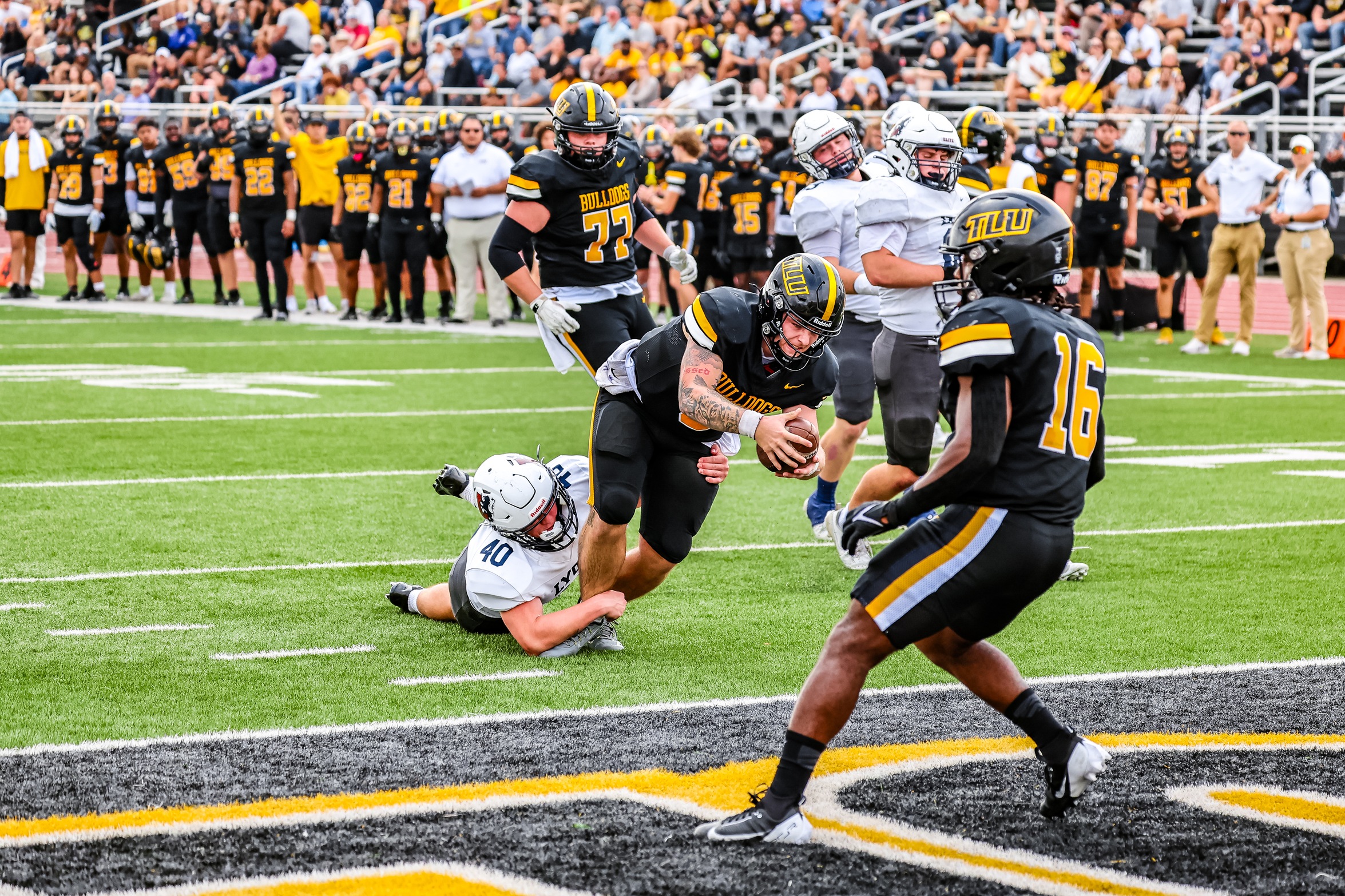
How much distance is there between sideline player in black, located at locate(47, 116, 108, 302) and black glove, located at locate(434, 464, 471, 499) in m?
15.7

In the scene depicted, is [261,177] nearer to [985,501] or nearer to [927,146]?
[927,146]

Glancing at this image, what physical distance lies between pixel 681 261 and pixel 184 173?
12857 millimetres

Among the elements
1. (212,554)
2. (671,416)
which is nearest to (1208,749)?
(671,416)

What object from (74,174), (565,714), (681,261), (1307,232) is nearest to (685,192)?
(1307,232)

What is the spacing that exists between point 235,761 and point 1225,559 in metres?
4.45

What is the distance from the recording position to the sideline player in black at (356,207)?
18219 mm

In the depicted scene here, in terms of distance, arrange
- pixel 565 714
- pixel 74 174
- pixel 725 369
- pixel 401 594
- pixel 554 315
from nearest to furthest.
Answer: pixel 565 714, pixel 725 369, pixel 401 594, pixel 554 315, pixel 74 174

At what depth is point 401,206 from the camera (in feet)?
59.1

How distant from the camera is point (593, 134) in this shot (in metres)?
7.88

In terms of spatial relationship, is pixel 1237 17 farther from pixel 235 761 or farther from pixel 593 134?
pixel 235 761

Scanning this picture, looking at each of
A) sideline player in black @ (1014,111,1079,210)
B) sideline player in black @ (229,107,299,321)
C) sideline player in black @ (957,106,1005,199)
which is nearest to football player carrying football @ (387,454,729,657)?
sideline player in black @ (957,106,1005,199)

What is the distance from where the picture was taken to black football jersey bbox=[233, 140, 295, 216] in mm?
18047

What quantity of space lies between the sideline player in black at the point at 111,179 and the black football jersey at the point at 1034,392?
58.7 ft

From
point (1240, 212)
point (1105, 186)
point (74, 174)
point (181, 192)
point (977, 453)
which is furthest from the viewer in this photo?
point (74, 174)
